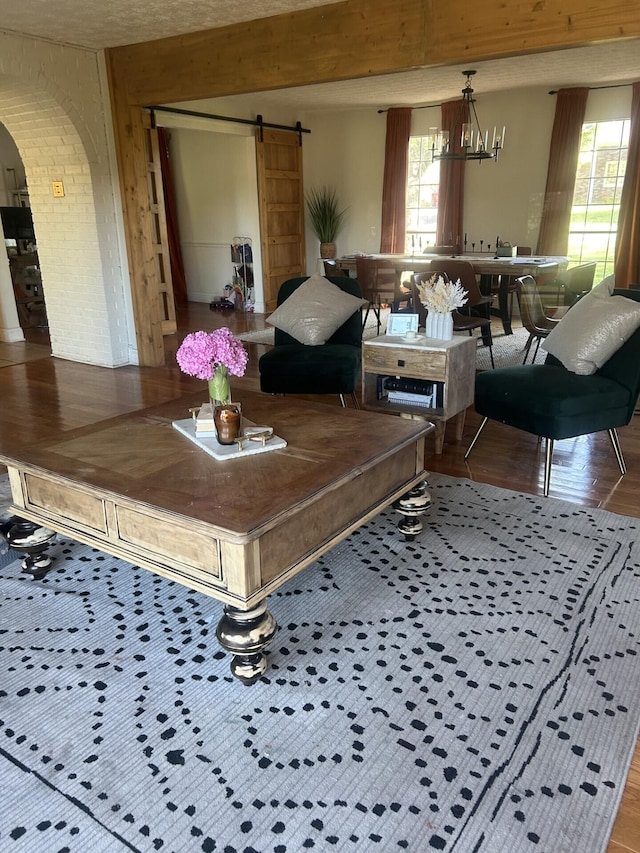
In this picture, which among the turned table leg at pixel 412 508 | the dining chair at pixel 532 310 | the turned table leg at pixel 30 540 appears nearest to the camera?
the turned table leg at pixel 30 540

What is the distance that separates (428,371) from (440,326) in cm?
29

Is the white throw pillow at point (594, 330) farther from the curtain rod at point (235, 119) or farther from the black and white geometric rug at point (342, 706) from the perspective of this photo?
the curtain rod at point (235, 119)

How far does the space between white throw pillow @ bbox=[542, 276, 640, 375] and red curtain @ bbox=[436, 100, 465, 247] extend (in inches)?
217

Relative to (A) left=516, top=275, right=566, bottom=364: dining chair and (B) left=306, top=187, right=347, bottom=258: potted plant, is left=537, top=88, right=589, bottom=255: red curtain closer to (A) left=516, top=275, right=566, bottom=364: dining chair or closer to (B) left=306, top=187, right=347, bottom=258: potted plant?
(B) left=306, top=187, right=347, bottom=258: potted plant

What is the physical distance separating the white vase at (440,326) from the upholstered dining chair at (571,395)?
13.4 inches

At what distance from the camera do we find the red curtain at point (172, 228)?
9.25 m

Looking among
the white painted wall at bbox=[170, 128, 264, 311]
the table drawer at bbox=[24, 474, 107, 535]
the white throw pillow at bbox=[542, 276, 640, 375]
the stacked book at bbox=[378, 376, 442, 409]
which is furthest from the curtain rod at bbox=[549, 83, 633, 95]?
the table drawer at bbox=[24, 474, 107, 535]

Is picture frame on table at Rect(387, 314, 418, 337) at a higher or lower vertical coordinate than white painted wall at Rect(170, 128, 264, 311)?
lower

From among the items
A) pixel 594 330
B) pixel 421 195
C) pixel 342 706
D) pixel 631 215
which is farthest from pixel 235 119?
pixel 342 706

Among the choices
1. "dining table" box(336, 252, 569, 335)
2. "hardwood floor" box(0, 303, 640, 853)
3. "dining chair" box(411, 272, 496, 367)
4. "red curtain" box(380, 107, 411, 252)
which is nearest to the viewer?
"hardwood floor" box(0, 303, 640, 853)

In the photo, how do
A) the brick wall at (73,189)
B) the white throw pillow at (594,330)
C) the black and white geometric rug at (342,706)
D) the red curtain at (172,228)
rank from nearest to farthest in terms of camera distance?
the black and white geometric rug at (342,706) → the white throw pillow at (594,330) → the brick wall at (73,189) → the red curtain at (172,228)

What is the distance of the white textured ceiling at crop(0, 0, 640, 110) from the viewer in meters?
4.07

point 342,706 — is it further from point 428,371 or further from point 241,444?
point 428,371

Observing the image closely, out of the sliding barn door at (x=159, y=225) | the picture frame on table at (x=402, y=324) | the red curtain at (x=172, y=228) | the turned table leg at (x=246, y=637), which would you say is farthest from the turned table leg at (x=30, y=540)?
the red curtain at (x=172, y=228)
